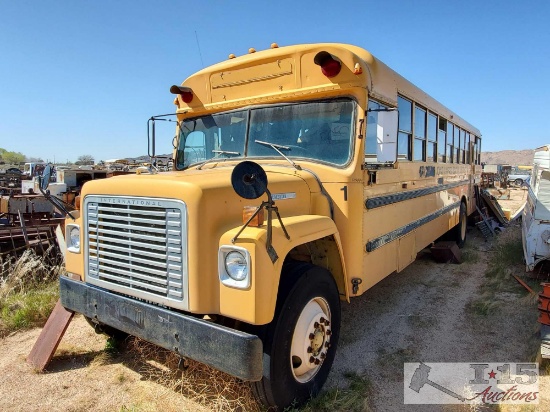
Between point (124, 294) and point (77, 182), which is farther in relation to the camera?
point (77, 182)

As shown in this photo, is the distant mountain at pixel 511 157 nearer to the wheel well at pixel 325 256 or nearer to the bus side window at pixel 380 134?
the bus side window at pixel 380 134

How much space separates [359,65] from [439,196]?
3.67 metres

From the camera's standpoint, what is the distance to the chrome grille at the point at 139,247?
240 centimetres

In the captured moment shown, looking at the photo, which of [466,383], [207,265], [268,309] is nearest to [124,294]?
[207,265]

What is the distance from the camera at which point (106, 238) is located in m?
Result: 2.78

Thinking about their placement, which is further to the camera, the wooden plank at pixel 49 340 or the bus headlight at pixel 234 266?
the wooden plank at pixel 49 340

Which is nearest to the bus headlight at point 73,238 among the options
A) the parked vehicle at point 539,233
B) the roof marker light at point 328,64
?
the roof marker light at point 328,64

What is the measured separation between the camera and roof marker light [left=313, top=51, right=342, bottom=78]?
3174mm

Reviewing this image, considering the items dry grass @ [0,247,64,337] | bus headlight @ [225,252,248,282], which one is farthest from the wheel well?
dry grass @ [0,247,64,337]

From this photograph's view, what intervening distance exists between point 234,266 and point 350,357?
1848 millimetres

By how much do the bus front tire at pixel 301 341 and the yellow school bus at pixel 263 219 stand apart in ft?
0.04

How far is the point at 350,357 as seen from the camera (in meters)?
3.56

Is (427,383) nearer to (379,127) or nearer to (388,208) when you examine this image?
(388,208)

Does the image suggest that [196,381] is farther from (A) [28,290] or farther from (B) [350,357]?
(A) [28,290]
